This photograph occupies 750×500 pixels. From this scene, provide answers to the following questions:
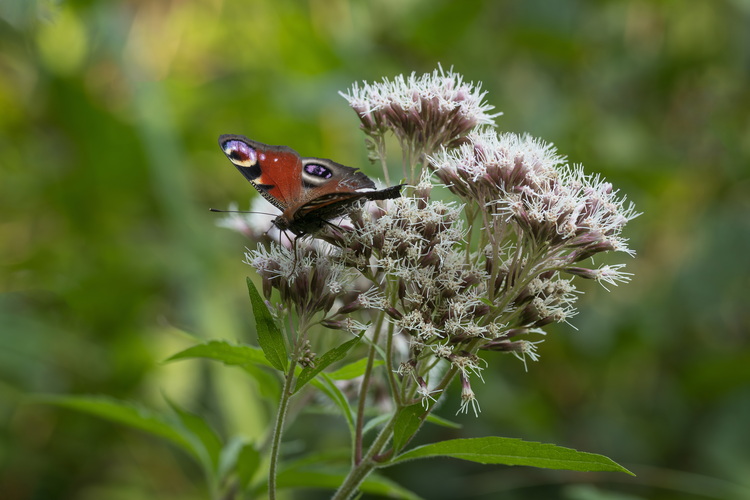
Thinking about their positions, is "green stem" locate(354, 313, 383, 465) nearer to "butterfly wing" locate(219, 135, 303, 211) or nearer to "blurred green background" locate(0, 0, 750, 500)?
"butterfly wing" locate(219, 135, 303, 211)

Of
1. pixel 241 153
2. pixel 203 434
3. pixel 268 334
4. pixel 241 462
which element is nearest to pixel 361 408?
pixel 268 334

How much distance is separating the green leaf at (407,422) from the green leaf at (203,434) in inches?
27.3

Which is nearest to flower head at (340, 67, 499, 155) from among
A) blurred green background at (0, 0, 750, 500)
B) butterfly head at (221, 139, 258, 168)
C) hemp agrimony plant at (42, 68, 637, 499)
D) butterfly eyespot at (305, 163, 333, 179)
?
hemp agrimony plant at (42, 68, 637, 499)

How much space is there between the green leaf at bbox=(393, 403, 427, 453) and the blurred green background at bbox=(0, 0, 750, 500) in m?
1.95

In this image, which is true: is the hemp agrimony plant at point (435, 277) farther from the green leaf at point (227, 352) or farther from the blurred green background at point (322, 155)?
the blurred green background at point (322, 155)

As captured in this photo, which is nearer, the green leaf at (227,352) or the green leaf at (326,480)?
the green leaf at (227,352)

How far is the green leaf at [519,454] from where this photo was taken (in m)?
1.38

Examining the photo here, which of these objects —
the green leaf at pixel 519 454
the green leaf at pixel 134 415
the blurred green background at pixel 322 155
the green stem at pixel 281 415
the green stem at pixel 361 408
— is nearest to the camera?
the green leaf at pixel 519 454

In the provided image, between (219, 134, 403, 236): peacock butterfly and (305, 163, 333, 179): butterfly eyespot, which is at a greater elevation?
(305, 163, 333, 179): butterfly eyespot

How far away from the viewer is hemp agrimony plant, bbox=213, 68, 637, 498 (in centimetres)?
149

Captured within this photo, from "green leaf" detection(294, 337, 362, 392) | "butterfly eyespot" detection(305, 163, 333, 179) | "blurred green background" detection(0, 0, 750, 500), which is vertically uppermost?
"blurred green background" detection(0, 0, 750, 500)

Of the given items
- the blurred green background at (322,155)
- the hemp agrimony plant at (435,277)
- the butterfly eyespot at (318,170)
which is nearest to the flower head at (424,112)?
the hemp agrimony plant at (435,277)

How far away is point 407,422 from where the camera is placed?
1.48 meters

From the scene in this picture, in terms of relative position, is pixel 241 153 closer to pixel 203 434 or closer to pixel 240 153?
pixel 240 153
